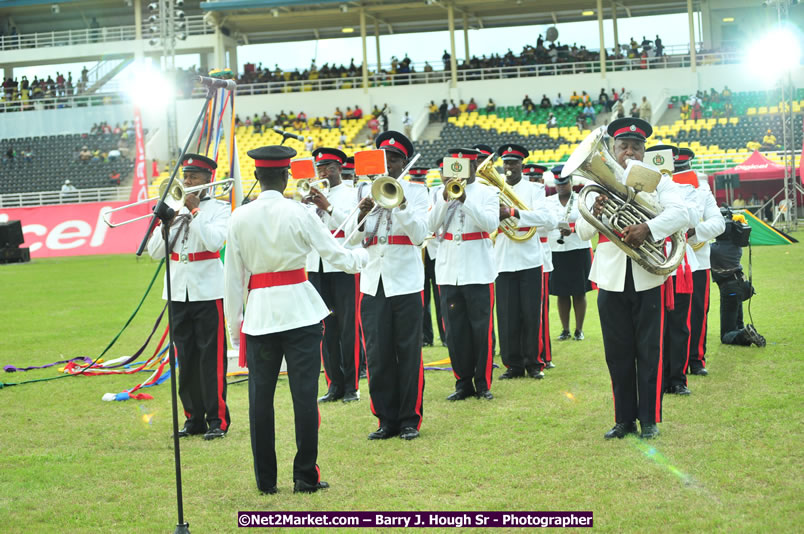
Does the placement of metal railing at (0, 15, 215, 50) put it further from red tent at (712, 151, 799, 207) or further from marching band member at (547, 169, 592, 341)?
marching band member at (547, 169, 592, 341)

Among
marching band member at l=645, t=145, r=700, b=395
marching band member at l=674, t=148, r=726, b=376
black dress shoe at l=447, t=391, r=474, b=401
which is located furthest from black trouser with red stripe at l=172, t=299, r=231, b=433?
marching band member at l=674, t=148, r=726, b=376

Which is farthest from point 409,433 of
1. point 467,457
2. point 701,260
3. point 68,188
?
point 68,188

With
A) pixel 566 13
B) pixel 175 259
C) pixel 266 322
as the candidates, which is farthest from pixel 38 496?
pixel 566 13

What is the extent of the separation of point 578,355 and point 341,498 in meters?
5.20

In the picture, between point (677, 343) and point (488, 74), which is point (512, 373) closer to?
point (677, 343)

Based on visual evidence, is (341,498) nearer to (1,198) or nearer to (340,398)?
(340,398)

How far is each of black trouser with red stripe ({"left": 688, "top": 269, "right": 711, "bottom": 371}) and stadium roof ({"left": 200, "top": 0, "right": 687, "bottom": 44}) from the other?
31.6 meters

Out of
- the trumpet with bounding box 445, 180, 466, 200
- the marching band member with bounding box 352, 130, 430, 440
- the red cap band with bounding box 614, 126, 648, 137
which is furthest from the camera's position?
the trumpet with bounding box 445, 180, 466, 200

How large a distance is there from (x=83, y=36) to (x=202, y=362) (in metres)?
43.9

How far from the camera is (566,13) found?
42.3m

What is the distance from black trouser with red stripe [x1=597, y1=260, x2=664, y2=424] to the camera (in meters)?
6.19

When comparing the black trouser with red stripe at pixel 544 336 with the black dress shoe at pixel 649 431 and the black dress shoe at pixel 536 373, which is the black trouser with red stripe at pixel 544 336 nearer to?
the black dress shoe at pixel 536 373

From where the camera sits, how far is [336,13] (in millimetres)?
40406

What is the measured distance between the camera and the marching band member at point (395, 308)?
21.9ft
